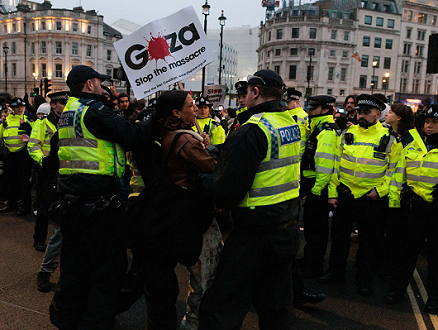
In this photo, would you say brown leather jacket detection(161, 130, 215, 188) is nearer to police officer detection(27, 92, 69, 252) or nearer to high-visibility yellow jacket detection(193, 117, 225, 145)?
police officer detection(27, 92, 69, 252)

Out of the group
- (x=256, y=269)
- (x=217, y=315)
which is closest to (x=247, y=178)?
(x=256, y=269)

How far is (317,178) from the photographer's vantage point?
4676mm

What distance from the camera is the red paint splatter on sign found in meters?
3.97

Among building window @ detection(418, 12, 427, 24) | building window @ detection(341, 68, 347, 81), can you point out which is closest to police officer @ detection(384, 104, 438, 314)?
building window @ detection(341, 68, 347, 81)

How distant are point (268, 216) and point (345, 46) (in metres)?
72.1

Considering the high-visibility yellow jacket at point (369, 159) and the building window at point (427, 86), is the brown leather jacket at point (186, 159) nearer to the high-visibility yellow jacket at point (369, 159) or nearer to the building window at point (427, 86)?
the high-visibility yellow jacket at point (369, 159)

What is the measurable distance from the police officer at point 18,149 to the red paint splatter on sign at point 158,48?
4196 millimetres

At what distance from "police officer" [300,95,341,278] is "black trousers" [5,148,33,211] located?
5.25 metres

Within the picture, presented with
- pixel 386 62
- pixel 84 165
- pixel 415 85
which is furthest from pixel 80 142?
pixel 415 85

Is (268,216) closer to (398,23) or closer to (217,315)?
(217,315)

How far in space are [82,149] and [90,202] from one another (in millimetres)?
436

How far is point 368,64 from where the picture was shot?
68875 mm

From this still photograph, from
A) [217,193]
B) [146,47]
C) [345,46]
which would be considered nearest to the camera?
[217,193]

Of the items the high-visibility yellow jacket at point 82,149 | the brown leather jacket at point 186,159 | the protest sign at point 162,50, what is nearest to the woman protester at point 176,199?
the brown leather jacket at point 186,159
